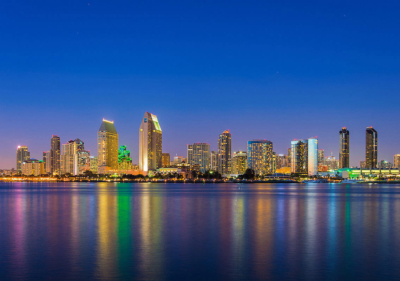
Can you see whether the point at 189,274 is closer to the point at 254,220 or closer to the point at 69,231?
the point at 69,231

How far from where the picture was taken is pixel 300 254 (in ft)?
75.1

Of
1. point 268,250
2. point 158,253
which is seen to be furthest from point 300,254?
point 158,253

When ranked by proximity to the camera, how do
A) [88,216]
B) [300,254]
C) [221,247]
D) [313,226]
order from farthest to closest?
[88,216] < [313,226] < [221,247] < [300,254]

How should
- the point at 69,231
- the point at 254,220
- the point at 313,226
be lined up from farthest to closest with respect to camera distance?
1. the point at 254,220
2. the point at 313,226
3. the point at 69,231

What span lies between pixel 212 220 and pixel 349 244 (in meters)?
15.5

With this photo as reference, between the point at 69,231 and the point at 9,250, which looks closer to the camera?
the point at 9,250

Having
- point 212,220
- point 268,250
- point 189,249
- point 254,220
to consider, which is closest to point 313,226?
point 254,220

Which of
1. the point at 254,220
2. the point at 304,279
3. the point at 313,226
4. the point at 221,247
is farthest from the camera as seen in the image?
the point at 254,220

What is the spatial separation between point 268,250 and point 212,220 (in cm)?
1573

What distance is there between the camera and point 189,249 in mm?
24219


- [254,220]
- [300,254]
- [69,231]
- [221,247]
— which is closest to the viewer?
[300,254]

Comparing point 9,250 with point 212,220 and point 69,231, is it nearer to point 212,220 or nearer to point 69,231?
point 69,231

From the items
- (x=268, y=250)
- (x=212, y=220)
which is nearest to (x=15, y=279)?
(x=268, y=250)

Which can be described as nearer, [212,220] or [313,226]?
[313,226]
